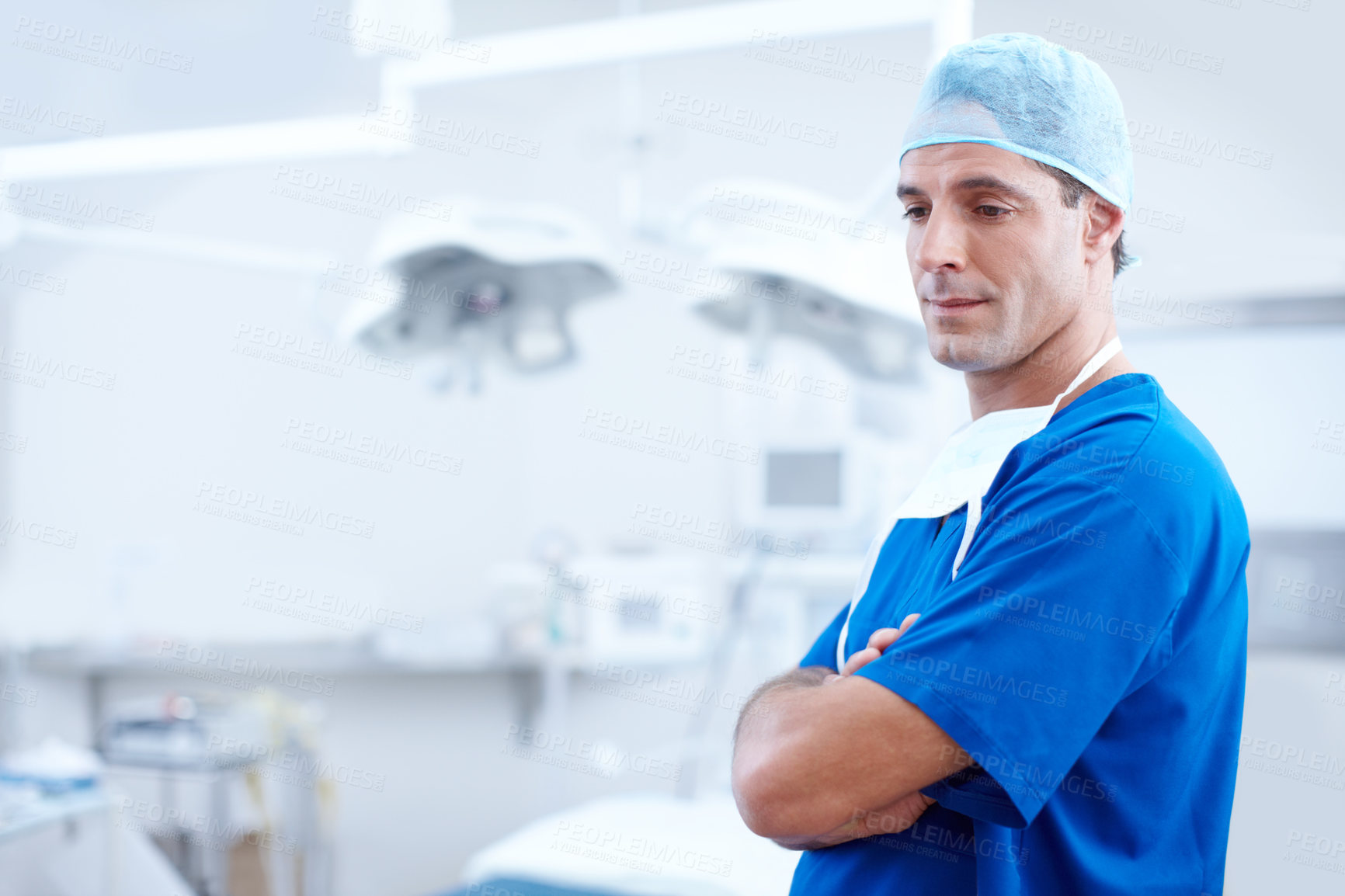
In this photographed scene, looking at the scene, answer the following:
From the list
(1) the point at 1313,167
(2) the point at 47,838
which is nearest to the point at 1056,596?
(2) the point at 47,838

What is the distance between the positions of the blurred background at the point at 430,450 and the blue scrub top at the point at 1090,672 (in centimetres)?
126

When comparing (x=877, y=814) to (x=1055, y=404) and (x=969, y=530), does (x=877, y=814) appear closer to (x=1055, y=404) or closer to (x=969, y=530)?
(x=969, y=530)

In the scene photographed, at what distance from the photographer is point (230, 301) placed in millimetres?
3611

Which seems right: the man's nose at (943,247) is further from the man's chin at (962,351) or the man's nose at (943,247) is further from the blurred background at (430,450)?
the blurred background at (430,450)

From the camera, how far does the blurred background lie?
2.68 m

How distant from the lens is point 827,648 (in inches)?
41.9

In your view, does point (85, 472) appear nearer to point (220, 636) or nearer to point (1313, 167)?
point (220, 636)

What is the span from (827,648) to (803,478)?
1828mm

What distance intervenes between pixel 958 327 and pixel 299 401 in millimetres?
3214

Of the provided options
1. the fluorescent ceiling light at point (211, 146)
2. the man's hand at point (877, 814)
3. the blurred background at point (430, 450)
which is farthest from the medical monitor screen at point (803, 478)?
the man's hand at point (877, 814)

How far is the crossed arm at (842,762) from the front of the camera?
70 centimetres

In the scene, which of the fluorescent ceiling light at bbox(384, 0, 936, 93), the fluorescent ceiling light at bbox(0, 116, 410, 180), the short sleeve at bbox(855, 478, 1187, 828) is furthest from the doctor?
the fluorescent ceiling light at bbox(0, 116, 410, 180)

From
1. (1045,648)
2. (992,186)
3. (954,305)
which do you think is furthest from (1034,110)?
(1045,648)

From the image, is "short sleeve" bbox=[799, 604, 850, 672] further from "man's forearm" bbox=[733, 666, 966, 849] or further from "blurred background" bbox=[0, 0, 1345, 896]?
"blurred background" bbox=[0, 0, 1345, 896]
